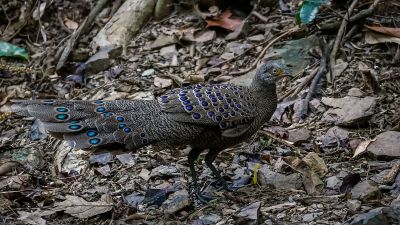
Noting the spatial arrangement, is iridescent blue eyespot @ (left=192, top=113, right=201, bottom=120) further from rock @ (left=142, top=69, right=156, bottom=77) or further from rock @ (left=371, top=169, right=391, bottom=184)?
rock @ (left=142, top=69, right=156, bottom=77)

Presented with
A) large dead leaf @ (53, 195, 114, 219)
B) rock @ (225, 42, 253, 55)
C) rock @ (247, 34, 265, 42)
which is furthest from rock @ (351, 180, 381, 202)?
rock @ (247, 34, 265, 42)

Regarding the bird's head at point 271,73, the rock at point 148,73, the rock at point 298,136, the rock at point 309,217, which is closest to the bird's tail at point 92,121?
the bird's head at point 271,73

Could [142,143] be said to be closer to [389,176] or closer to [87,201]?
[87,201]

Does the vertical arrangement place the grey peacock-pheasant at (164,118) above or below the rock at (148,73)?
above

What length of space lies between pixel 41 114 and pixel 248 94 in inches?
60.7

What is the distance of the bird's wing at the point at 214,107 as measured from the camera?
5.08 metres

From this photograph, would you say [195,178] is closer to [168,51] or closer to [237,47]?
[237,47]

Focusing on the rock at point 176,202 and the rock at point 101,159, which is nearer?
the rock at point 176,202

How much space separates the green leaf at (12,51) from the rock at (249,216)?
4.21 m

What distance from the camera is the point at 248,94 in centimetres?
536

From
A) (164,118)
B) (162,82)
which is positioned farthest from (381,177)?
(162,82)

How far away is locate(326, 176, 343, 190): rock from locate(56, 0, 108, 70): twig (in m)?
3.79

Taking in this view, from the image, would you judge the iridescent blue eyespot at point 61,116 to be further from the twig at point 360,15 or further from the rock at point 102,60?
the twig at point 360,15

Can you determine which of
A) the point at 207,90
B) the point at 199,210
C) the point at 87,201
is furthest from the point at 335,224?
the point at 87,201
